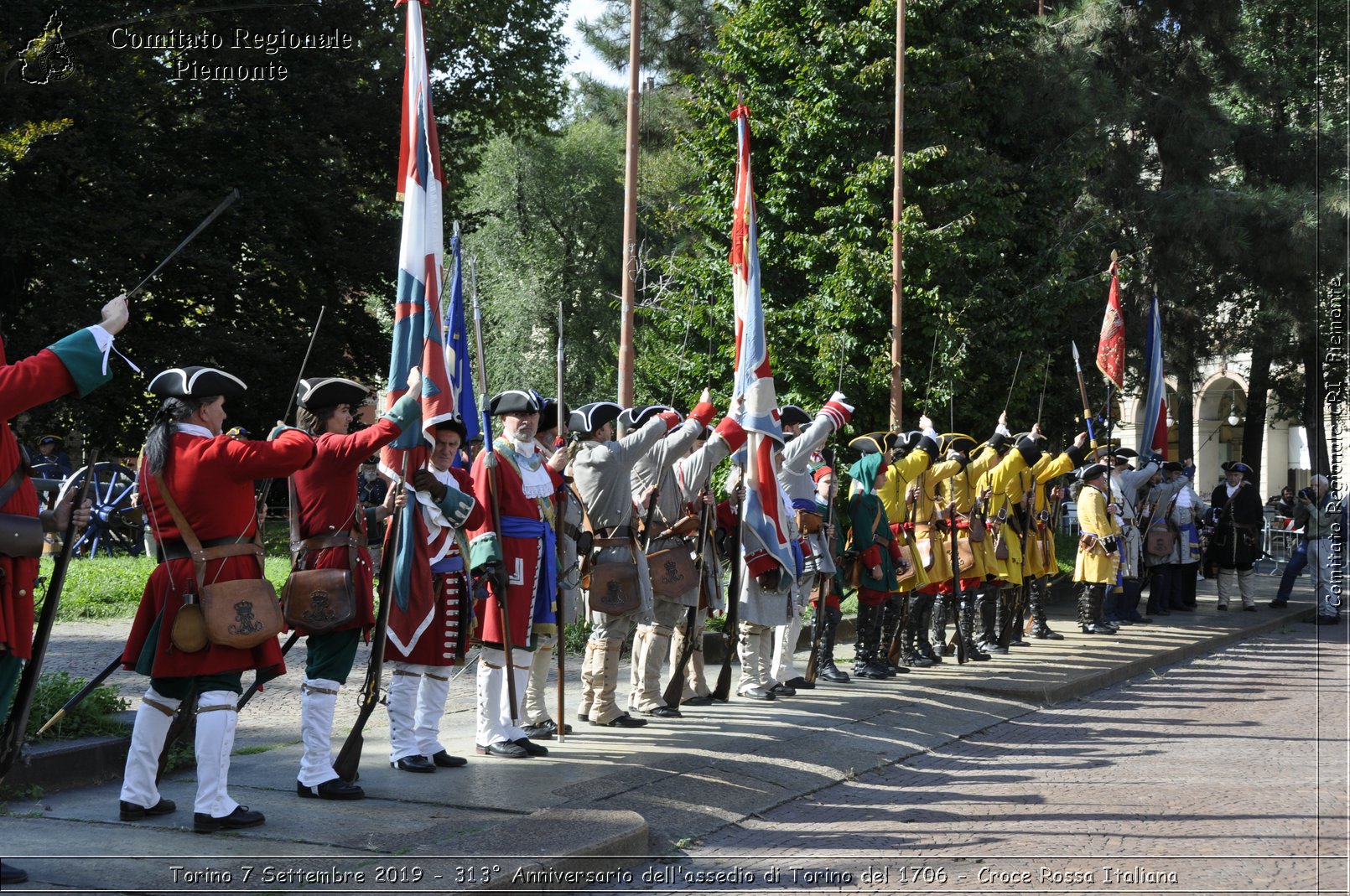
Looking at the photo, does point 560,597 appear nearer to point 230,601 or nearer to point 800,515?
point 230,601

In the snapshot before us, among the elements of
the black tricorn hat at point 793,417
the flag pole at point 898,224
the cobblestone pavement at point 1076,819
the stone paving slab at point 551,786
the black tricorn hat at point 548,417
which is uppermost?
the flag pole at point 898,224

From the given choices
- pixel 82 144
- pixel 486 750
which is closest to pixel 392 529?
pixel 486 750

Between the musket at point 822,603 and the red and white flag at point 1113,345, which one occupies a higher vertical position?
the red and white flag at point 1113,345

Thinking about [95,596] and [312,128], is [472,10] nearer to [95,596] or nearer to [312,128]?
[312,128]

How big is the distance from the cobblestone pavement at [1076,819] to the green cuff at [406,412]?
2208mm

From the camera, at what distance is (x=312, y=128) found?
2406cm

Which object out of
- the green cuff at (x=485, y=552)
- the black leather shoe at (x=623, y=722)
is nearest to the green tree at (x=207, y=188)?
the black leather shoe at (x=623, y=722)

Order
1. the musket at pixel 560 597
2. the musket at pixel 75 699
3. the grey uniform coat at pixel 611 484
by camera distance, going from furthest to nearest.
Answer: the grey uniform coat at pixel 611 484, the musket at pixel 560 597, the musket at pixel 75 699

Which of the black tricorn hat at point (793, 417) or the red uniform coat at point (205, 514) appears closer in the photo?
the red uniform coat at point (205, 514)

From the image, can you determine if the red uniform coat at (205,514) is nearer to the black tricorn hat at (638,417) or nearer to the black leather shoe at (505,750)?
the black leather shoe at (505,750)

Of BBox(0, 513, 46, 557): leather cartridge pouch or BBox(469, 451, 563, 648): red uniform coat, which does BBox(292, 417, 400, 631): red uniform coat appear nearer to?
BBox(469, 451, 563, 648): red uniform coat

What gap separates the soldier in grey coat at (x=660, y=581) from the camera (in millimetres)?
9609

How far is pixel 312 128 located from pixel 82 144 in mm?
4302

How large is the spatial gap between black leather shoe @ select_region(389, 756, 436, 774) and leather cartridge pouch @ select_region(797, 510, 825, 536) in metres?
4.40
